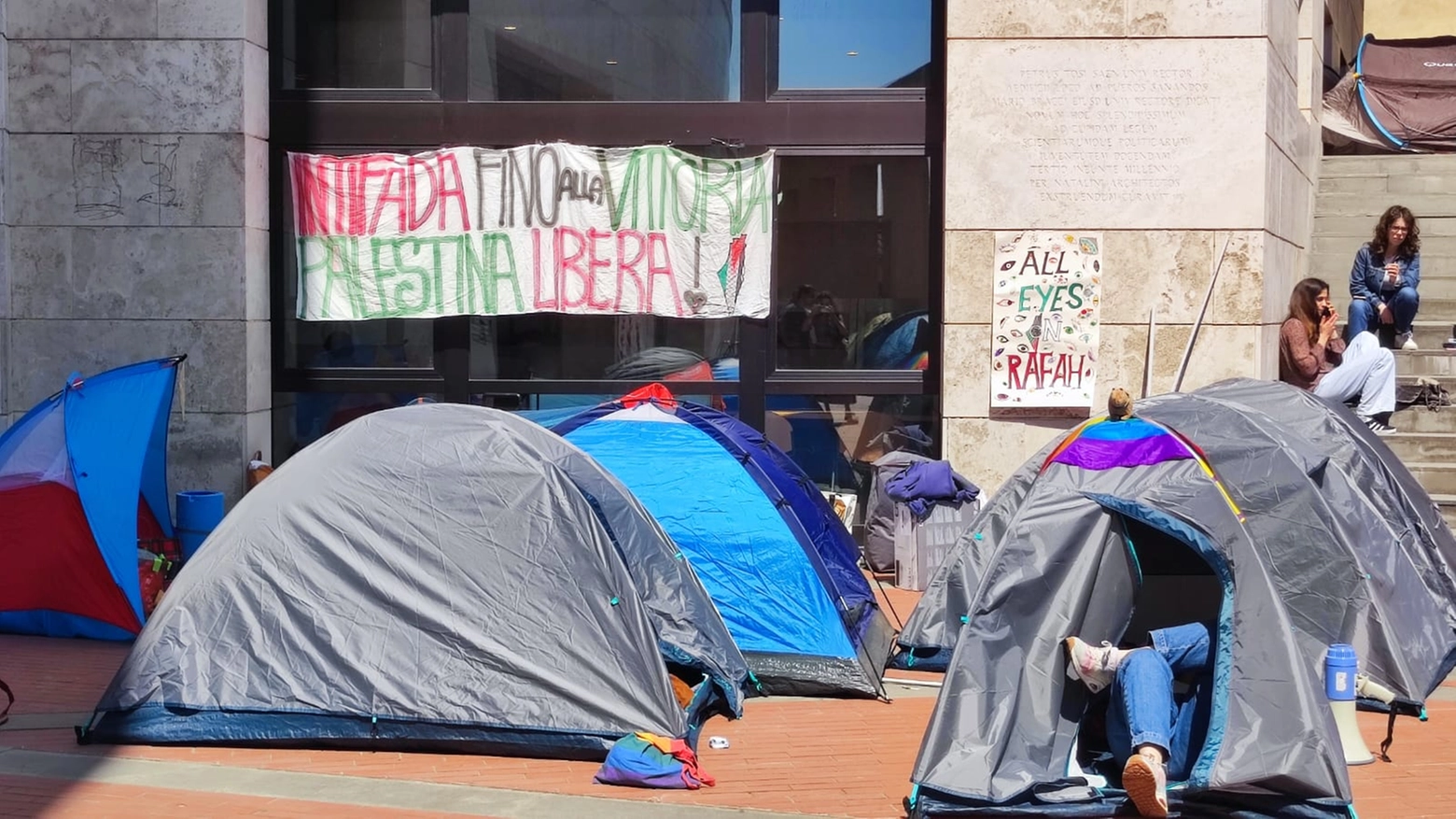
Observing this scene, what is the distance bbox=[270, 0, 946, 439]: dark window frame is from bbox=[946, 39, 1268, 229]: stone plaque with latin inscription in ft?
1.67

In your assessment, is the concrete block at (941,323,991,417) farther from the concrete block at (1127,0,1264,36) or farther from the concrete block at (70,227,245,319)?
the concrete block at (70,227,245,319)

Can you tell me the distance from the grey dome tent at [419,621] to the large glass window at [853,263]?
463cm

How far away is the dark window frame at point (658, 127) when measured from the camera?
11.3 meters

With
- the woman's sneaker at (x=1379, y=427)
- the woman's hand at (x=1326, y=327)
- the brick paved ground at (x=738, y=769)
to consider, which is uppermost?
the woman's hand at (x=1326, y=327)

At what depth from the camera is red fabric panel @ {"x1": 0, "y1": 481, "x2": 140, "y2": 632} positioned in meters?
8.68

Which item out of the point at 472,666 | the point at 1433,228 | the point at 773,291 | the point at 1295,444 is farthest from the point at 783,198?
the point at 1433,228

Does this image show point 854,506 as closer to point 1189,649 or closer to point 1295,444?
point 1295,444

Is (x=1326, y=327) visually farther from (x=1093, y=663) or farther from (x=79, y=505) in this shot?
(x=79, y=505)

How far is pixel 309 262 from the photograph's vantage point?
1147 centimetres

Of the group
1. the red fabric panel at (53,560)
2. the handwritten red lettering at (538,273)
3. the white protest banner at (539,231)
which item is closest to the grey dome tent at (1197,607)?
the white protest banner at (539,231)

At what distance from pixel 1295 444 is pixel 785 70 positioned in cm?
530

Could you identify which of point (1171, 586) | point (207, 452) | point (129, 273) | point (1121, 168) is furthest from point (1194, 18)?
point (129, 273)

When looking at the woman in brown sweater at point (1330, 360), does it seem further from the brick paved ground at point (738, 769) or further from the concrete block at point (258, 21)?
the concrete block at point (258, 21)

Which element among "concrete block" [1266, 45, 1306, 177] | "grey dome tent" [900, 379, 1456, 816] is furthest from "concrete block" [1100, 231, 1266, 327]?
"grey dome tent" [900, 379, 1456, 816]
